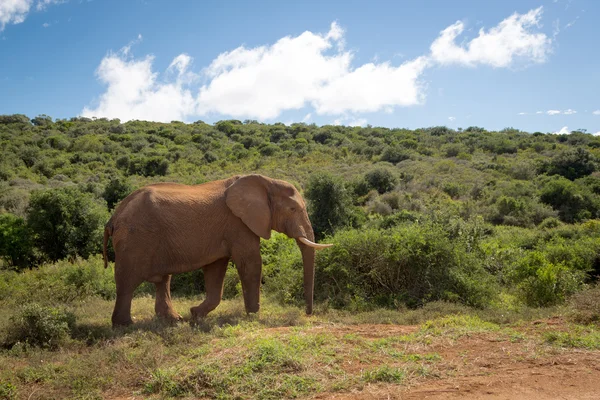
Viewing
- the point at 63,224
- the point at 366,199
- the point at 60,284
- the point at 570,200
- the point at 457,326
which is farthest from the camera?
the point at 366,199

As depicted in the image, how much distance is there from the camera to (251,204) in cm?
842

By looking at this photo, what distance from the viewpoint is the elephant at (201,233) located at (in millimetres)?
7805

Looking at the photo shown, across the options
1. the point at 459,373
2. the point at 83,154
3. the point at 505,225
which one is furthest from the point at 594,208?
the point at 83,154

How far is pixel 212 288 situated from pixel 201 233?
1.16 m

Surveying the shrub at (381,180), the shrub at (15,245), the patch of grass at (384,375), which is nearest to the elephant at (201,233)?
the patch of grass at (384,375)

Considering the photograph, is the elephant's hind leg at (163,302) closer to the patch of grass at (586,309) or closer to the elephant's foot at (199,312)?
the elephant's foot at (199,312)

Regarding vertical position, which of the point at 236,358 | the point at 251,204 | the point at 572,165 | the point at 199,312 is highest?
the point at 572,165

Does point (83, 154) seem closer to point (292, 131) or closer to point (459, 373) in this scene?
point (292, 131)

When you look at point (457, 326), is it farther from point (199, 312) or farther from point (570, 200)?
point (570, 200)

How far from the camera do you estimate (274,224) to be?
28.9ft

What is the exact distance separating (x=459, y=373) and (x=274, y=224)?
14.5 ft

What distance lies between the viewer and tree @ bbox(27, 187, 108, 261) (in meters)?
15.1

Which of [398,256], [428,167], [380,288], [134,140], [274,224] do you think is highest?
[134,140]

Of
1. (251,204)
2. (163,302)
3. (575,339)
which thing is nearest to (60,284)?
(163,302)
